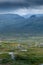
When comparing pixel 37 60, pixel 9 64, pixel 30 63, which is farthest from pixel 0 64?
pixel 37 60

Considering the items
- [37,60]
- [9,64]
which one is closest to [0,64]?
[9,64]

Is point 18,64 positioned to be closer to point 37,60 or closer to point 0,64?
point 0,64

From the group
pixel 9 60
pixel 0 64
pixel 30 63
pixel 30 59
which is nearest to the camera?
pixel 0 64

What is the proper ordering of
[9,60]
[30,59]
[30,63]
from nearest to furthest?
[9,60]
[30,63]
[30,59]

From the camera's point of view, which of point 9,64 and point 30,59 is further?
point 30,59

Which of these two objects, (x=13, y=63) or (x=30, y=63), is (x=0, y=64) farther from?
(x=30, y=63)

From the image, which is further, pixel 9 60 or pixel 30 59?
pixel 30 59

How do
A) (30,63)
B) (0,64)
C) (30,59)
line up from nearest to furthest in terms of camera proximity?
(0,64) → (30,63) → (30,59)

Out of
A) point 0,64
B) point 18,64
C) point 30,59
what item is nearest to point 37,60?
point 30,59
